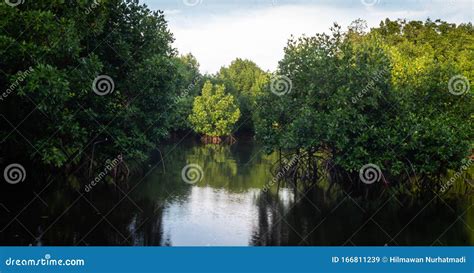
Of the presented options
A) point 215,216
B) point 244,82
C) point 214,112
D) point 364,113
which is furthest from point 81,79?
point 244,82

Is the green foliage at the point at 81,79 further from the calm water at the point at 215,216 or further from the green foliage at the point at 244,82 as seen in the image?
the green foliage at the point at 244,82

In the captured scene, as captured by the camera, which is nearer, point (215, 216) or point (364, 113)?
point (215, 216)

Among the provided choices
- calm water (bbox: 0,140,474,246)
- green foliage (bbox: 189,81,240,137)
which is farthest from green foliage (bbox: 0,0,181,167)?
green foliage (bbox: 189,81,240,137)

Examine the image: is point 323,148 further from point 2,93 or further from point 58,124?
point 2,93

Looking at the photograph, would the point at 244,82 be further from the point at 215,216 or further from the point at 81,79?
the point at 81,79

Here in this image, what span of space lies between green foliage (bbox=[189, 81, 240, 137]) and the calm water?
3849cm

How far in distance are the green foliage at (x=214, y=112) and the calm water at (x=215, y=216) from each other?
38.5m

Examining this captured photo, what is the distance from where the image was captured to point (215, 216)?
21.2 meters

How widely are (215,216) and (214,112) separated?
47.2 meters

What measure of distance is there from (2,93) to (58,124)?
7.41 ft

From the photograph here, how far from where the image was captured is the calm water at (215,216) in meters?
17.5

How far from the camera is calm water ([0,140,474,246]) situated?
1753cm

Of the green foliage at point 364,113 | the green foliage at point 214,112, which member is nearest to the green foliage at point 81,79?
the green foliage at point 364,113
